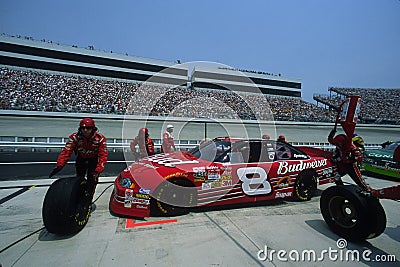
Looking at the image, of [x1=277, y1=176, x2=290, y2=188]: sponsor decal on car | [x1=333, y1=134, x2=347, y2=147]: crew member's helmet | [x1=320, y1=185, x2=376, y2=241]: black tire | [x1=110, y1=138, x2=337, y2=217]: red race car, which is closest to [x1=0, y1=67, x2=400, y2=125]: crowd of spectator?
[x1=110, y1=138, x2=337, y2=217]: red race car

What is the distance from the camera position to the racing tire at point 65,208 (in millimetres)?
2709

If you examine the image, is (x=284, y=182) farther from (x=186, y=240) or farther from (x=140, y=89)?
(x=140, y=89)

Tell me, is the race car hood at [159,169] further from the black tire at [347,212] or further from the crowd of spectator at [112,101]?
the crowd of spectator at [112,101]

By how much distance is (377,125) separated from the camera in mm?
20250

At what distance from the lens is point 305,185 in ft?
14.8

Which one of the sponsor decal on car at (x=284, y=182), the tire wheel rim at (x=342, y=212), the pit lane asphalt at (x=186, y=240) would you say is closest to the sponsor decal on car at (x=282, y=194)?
the sponsor decal on car at (x=284, y=182)

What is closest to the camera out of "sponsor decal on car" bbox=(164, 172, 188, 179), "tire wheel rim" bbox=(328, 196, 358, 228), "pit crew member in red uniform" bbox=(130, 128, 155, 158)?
"tire wheel rim" bbox=(328, 196, 358, 228)

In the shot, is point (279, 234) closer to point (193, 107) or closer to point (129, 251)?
point (129, 251)

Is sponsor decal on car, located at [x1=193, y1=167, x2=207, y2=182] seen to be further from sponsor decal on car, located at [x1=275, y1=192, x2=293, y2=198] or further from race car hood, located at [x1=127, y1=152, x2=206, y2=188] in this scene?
sponsor decal on car, located at [x1=275, y1=192, x2=293, y2=198]

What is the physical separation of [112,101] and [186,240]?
22.1m

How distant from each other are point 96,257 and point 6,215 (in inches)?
88.0

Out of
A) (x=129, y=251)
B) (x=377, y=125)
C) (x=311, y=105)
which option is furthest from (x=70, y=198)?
(x=311, y=105)

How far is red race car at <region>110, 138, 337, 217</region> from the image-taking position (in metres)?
3.36

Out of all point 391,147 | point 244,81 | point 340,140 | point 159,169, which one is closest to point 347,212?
point 340,140
